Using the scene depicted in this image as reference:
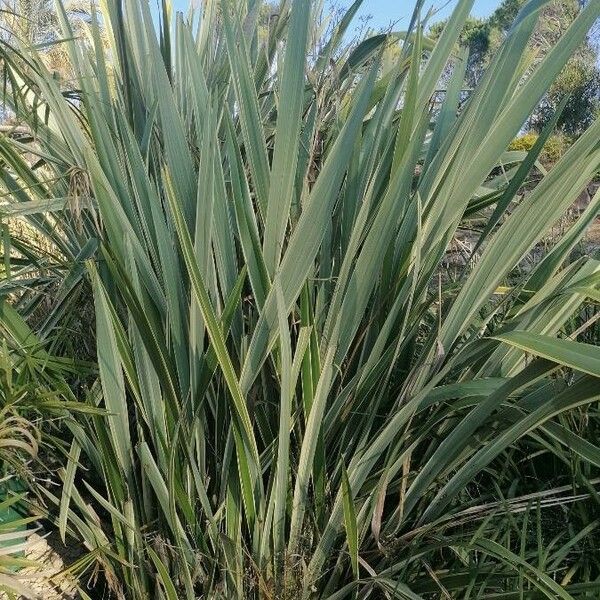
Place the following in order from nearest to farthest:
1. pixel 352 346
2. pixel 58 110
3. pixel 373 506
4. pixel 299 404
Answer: pixel 373 506 → pixel 299 404 → pixel 352 346 → pixel 58 110

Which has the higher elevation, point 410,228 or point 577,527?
point 410,228

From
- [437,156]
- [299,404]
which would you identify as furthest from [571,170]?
[299,404]

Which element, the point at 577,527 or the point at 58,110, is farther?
the point at 58,110

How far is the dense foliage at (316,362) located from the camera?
124cm

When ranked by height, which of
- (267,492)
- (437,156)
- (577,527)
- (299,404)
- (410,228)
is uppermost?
(437,156)

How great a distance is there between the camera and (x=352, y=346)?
1477mm

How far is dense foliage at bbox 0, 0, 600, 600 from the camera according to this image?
1.24 metres

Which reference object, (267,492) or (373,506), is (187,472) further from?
(373,506)

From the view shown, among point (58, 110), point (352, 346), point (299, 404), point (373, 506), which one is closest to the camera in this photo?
point (373, 506)

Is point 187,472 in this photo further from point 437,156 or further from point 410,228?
point 437,156

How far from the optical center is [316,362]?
1.28 m

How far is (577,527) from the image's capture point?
1.48 m

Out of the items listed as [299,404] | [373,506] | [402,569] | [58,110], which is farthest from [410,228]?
[58,110]

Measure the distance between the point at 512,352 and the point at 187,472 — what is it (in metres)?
0.66
